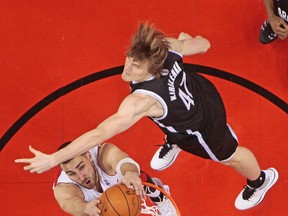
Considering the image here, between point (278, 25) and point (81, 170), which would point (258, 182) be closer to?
point (278, 25)

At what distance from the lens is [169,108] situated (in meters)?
2.87

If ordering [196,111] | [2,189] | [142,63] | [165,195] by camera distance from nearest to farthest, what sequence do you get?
[142,63] < [196,111] < [165,195] < [2,189]

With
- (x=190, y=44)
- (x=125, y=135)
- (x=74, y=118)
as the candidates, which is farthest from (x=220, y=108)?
(x=74, y=118)

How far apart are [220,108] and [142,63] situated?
2.30 feet

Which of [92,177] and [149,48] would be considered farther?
[92,177]

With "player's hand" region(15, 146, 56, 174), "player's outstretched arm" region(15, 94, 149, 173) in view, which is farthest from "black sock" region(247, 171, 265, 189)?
"player's hand" region(15, 146, 56, 174)

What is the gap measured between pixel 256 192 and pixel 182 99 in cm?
122

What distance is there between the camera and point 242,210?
152 inches

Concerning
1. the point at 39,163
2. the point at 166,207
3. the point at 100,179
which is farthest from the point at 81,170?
the point at 39,163

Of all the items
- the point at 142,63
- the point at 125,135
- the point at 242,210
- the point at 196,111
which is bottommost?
the point at 242,210

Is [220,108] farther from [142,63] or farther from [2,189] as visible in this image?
[2,189]

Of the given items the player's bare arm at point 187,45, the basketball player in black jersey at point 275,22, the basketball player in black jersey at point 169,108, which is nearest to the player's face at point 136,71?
the basketball player in black jersey at point 169,108

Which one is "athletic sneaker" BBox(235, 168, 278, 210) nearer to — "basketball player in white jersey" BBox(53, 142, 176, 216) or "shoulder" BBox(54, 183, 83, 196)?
"basketball player in white jersey" BBox(53, 142, 176, 216)

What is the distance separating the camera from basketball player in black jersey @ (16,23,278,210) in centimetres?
267
